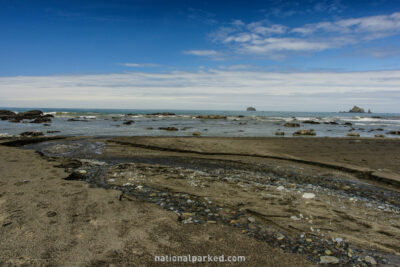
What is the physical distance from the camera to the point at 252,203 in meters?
5.96

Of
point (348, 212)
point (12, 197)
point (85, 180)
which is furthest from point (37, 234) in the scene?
point (348, 212)

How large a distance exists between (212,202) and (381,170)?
9245 mm

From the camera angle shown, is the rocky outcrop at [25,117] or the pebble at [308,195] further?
the rocky outcrop at [25,117]

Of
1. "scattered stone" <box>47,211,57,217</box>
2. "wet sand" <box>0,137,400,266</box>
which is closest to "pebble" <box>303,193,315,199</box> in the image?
"wet sand" <box>0,137,400,266</box>

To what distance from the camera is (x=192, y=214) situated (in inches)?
209

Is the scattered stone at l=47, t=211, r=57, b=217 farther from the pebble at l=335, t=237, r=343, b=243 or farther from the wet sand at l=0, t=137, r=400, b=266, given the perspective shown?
the pebble at l=335, t=237, r=343, b=243

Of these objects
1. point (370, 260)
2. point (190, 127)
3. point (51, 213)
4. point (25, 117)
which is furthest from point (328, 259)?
point (25, 117)

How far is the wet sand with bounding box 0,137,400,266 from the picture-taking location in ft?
12.6

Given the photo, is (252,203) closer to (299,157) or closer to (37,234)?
(37,234)

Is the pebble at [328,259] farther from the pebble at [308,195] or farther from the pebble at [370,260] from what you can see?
the pebble at [308,195]

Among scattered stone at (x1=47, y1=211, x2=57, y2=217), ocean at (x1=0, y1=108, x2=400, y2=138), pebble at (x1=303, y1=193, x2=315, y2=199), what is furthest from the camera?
ocean at (x1=0, y1=108, x2=400, y2=138)

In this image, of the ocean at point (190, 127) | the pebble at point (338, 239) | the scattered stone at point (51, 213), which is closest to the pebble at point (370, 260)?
the pebble at point (338, 239)

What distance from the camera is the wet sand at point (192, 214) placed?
3.84m

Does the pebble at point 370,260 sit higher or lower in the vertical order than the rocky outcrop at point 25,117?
lower
